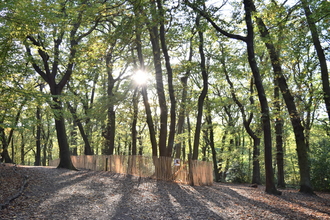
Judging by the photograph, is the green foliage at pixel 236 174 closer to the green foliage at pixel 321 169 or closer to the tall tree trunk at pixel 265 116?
the green foliage at pixel 321 169

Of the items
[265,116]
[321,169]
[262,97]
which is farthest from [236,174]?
[262,97]

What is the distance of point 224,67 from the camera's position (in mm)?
15852

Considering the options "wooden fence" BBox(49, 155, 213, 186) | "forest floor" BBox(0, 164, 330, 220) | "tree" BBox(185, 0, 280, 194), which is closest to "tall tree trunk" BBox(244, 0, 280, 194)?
"tree" BBox(185, 0, 280, 194)

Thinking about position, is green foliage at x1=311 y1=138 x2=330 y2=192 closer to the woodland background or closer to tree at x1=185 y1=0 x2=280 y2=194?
the woodland background

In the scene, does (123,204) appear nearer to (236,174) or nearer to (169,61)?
(169,61)

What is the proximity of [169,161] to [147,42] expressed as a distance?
8122mm

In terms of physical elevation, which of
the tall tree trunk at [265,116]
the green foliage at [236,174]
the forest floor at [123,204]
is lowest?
the green foliage at [236,174]

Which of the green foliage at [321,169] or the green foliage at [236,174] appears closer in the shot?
the green foliage at [321,169]

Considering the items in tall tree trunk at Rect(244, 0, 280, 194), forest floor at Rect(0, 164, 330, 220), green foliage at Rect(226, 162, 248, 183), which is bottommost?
green foliage at Rect(226, 162, 248, 183)

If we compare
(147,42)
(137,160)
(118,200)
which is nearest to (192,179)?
(137,160)

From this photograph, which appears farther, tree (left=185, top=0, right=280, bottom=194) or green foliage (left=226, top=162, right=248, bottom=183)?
green foliage (left=226, top=162, right=248, bottom=183)

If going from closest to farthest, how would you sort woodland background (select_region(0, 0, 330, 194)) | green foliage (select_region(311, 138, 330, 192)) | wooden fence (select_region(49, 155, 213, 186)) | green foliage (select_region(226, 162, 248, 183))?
woodland background (select_region(0, 0, 330, 194))
wooden fence (select_region(49, 155, 213, 186))
green foliage (select_region(311, 138, 330, 192))
green foliage (select_region(226, 162, 248, 183))

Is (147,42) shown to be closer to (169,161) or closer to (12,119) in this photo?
(169,161)

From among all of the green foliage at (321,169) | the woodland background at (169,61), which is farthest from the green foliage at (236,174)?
the green foliage at (321,169)
